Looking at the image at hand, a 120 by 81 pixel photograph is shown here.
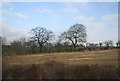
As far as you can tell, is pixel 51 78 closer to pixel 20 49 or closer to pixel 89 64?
pixel 89 64

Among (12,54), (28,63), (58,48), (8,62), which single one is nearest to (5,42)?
(12,54)

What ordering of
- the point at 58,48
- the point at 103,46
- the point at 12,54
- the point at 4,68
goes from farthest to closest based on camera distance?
the point at 103,46 → the point at 58,48 → the point at 12,54 → the point at 4,68

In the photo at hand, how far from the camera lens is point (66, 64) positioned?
24.1ft

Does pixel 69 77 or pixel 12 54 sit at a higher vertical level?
pixel 12 54

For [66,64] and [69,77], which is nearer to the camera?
[69,77]

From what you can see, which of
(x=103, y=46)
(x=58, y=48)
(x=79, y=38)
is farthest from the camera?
(x=79, y=38)

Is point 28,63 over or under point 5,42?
under

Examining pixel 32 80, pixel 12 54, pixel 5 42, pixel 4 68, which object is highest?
pixel 5 42

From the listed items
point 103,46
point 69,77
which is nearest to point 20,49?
point 69,77

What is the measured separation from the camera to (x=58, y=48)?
13.2 m

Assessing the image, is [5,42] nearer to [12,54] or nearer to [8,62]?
[12,54]

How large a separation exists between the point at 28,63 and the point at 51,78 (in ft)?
5.41

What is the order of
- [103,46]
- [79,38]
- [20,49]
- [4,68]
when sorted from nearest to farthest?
[4,68], [20,49], [103,46], [79,38]

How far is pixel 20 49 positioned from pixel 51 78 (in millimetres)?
4576
